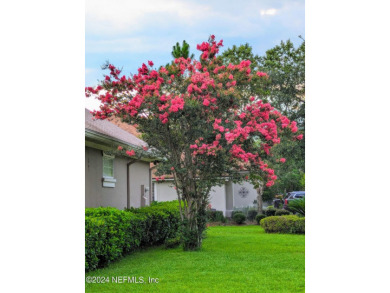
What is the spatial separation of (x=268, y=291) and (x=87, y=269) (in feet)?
8.54

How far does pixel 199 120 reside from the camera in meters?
8.54

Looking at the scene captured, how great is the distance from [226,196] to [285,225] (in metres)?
7.69

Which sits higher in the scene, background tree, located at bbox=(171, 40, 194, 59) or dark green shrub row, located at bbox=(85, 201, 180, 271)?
background tree, located at bbox=(171, 40, 194, 59)

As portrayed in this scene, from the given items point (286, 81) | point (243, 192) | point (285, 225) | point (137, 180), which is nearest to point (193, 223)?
point (137, 180)

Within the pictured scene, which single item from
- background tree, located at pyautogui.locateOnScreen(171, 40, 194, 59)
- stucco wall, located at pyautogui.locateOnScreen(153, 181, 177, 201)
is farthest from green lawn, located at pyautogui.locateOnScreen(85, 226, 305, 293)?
stucco wall, located at pyautogui.locateOnScreen(153, 181, 177, 201)

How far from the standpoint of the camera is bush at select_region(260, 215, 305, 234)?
1397 centimetres

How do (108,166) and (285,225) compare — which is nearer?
(108,166)

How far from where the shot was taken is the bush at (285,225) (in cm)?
1397

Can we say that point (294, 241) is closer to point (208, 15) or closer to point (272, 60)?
point (208, 15)

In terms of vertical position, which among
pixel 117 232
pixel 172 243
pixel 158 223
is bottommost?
pixel 172 243

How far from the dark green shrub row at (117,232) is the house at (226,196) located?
407 inches

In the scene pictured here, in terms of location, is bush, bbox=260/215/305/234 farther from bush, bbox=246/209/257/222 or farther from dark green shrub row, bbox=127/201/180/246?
bush, bbox=246/209/257/222

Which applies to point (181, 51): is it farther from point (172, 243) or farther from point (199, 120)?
point (172, 243)

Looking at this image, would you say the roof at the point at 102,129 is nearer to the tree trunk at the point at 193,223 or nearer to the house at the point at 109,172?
the house at the point at 109,172
